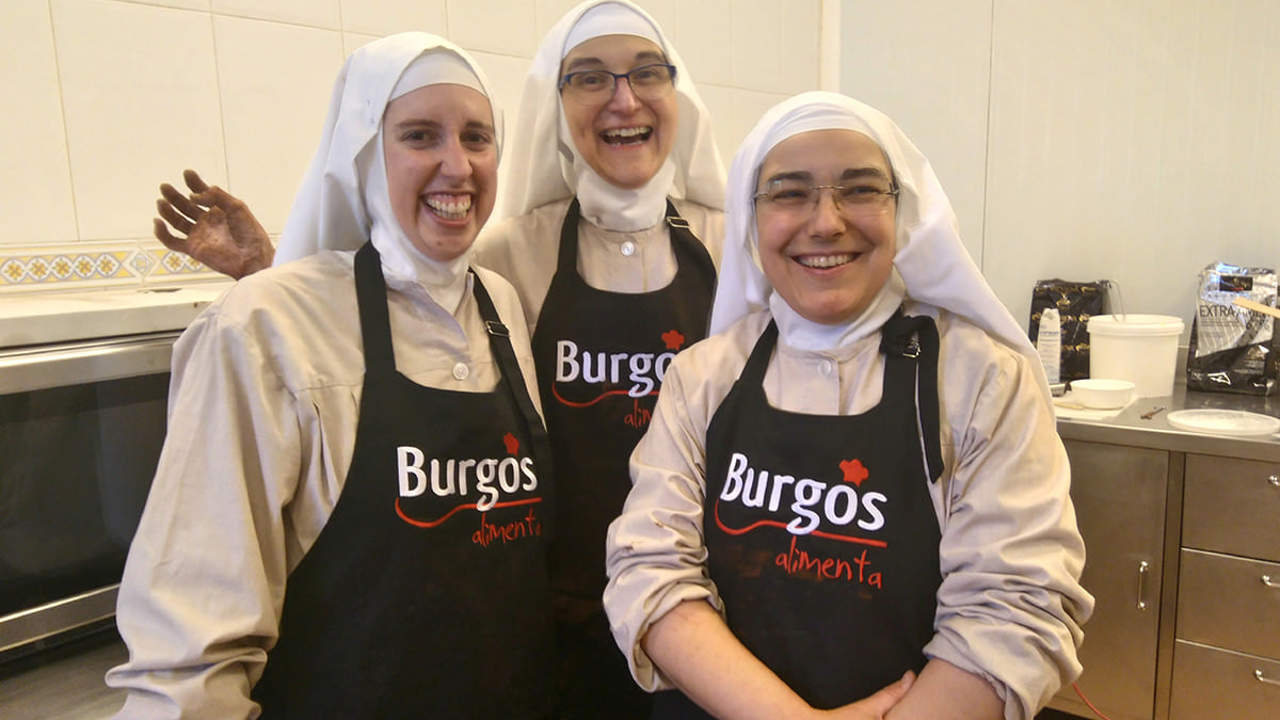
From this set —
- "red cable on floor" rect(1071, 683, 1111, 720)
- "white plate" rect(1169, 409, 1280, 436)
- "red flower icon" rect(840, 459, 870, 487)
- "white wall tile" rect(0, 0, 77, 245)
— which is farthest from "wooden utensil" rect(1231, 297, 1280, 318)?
"white wall tile" rect(0, 0, 77, 245)

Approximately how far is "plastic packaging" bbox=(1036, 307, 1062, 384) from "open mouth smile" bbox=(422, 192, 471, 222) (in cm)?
233

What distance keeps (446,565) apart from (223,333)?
496mm

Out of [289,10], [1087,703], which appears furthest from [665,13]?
[1087,703]

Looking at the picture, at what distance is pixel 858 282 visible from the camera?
1429 millimetres

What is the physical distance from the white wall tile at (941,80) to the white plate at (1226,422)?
1.05 meters

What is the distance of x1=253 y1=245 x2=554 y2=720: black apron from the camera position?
4.41 feet

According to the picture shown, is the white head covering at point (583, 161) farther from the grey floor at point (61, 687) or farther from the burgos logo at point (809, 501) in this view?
the grey floor at point (61, 687)

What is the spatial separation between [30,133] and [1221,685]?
11.0 ft

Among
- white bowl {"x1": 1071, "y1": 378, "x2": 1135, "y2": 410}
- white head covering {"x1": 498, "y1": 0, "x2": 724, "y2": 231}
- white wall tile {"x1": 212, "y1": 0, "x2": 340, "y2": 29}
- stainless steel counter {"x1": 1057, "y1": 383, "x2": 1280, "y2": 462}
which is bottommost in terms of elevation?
stainless steel counter {"x1": 1057, "y1": 383, "x2": 1280, "y2": 462}

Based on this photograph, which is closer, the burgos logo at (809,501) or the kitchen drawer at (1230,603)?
the burgos logo at (809,501)

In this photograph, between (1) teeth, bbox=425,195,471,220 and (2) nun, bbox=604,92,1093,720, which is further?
(1) teeth, bbox=425,195,471,220

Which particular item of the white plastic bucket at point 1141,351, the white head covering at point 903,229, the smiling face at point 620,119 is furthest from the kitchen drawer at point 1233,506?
the smiling face at point 620,119

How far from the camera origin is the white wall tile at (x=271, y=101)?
2.13 m

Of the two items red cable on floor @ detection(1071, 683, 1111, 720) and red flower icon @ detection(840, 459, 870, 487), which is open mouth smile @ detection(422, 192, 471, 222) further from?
red cable on floor @ detection(1071, 683, 1111, 720)
